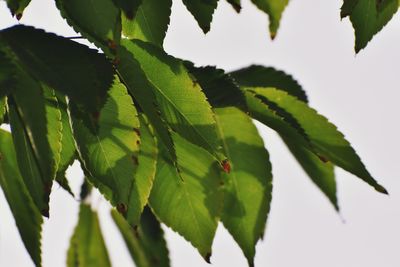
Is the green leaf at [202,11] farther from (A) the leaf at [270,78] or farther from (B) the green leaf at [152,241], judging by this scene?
(B) the green leaf at [152,241]

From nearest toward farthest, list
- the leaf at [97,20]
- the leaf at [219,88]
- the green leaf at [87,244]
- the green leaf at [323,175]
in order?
the leaf at [97,20] → the leaf at [219,88] → the green leaf at [323,175] → the green leaf at [87,244]

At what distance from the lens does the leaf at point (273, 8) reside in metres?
0.88

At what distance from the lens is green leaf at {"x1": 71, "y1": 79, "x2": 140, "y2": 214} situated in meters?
0.79

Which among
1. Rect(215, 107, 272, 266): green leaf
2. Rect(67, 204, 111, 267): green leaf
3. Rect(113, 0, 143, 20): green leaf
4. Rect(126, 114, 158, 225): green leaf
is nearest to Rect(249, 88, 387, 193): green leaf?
Rect(215, 107, 272, 266): green leaf

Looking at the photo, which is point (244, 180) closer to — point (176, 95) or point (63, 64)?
point (176, 95)

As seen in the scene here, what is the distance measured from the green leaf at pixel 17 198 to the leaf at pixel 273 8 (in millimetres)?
305


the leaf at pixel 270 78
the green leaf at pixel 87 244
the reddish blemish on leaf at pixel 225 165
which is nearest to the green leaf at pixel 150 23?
the reddish blemish on leaf at pixel 225 165

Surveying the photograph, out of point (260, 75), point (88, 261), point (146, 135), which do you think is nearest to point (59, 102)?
point (146, 135)

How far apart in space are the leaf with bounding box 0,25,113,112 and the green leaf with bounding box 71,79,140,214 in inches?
2.0

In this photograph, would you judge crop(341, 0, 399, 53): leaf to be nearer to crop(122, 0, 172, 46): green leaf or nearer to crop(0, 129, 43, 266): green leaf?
crop(122, 0, 172, 46): green leaf

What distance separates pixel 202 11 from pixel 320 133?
0.21 metres

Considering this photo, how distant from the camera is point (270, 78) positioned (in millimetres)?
1114

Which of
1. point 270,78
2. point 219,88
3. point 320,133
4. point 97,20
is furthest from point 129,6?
point 270,78

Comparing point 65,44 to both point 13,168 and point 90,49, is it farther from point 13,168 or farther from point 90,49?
point 13,168
